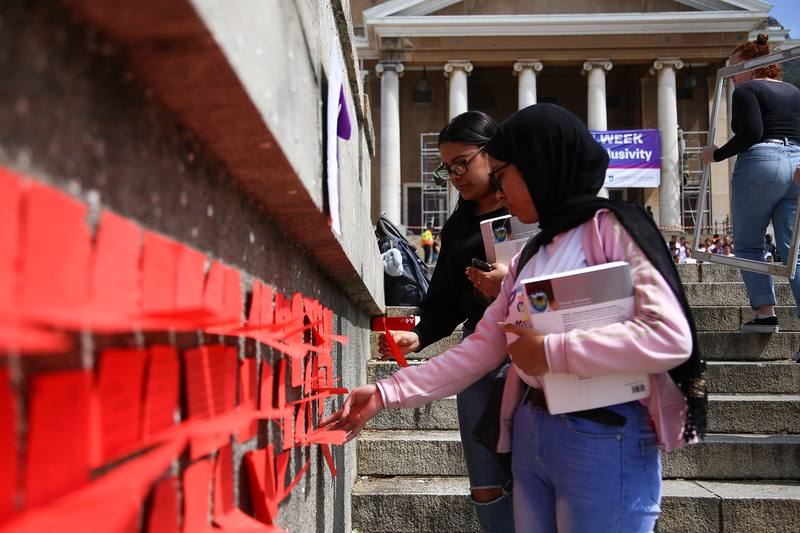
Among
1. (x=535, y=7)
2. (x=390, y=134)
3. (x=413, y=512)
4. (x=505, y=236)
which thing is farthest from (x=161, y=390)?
(x=535, y=7)

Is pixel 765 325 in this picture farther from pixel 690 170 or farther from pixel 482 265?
pixel 690 170

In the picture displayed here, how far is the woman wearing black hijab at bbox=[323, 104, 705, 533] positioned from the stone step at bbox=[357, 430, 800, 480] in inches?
67.5

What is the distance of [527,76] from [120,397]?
25.1 meters

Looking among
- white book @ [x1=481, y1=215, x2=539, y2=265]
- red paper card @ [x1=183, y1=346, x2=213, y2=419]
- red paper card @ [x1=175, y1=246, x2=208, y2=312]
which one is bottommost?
red paper card @ [x1=183, y1=346, x2=213, y2=419]

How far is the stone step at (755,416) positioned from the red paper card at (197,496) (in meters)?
3.47

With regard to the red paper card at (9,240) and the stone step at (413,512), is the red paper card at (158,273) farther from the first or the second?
the stone step at (413,512)

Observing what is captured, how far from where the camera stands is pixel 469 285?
7.86 feet

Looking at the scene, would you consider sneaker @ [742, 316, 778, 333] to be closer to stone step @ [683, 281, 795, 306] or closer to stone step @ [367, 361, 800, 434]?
stone step @ [367, 361, 800, 434]

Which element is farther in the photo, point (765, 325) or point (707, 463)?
point (765, 325)

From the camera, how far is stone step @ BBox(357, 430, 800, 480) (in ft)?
10.7

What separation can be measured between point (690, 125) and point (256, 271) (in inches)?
1127

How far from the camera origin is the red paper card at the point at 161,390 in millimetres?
639

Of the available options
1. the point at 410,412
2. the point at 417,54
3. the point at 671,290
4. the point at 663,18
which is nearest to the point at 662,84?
the point at 663,18

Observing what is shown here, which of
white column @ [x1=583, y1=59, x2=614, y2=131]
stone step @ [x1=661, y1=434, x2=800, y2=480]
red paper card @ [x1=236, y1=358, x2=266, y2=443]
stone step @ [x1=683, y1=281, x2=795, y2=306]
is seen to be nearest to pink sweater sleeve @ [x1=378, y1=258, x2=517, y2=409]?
red paper card @ [x1=236, y1=358, x2=266, y2=443]
